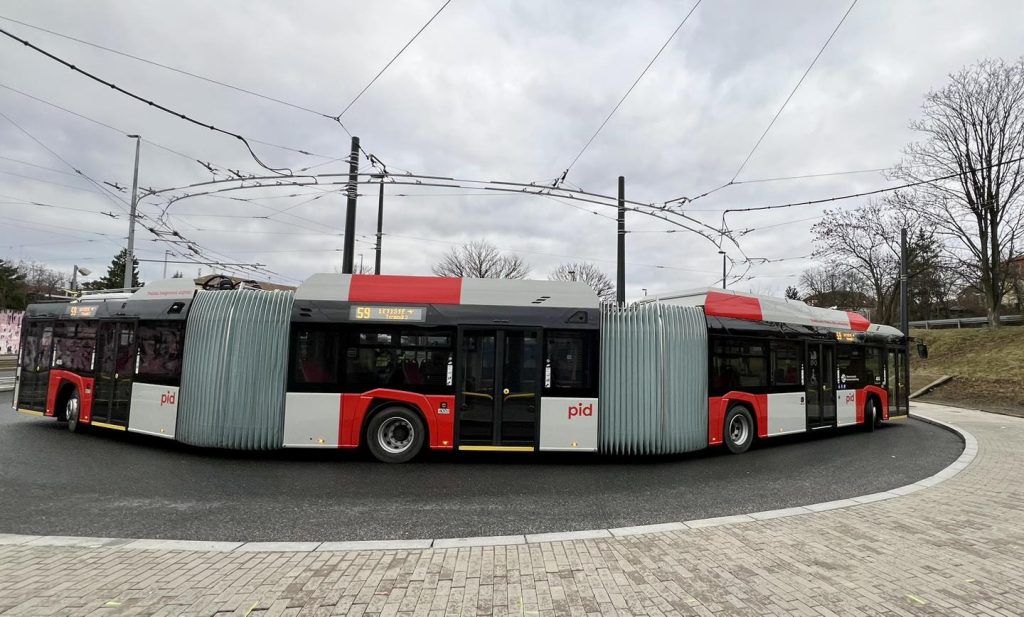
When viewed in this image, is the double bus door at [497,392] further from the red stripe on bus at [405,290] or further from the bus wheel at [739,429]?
the bus wheel at [739,429]

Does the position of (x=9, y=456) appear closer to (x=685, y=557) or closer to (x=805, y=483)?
(x=685, y=557)

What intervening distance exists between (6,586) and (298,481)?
3.18 meters

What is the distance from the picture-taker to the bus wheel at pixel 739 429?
8.38 meters

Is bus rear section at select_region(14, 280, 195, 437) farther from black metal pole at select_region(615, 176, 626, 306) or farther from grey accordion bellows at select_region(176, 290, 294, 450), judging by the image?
black metal pole at select_region(615, 176, 626, 306)

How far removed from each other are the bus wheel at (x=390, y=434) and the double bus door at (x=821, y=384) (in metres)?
7.72

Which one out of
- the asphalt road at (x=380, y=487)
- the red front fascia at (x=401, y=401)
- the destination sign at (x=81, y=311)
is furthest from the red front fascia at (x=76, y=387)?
the red front fascia at (x=401, y=401)

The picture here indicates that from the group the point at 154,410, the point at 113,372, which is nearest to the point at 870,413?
the point at 154,410

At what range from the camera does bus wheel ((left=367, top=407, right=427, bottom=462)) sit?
24.1 feet

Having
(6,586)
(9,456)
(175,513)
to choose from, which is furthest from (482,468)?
(9,456)

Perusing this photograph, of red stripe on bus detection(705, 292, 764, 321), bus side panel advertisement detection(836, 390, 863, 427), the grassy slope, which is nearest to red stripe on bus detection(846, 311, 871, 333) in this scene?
bus side panel advertisement detection(836, 390, 863, 427)

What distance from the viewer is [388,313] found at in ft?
24.6

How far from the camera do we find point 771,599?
316 centimetres

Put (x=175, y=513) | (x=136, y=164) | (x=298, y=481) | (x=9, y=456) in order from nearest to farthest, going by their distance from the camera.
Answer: (x=175, y=513) < (x=298, y=481) < (x=9, y=456) < (x=136, y=164)

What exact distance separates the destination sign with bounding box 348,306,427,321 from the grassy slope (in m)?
20.3
